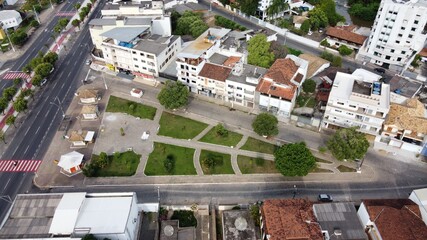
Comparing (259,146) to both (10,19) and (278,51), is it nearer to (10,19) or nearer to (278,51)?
(278,51)

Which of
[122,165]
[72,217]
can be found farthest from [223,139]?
[72,217]

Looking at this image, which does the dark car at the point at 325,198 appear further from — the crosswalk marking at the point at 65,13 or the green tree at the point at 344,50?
the crosswalk marking at the point at 65,13

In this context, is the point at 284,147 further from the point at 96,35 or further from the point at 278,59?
the point at 96,35

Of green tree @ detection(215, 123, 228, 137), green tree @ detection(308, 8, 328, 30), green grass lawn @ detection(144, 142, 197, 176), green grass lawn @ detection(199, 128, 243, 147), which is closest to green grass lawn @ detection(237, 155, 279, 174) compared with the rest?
green grass lawn @ detection(199, 128, 243, 147)

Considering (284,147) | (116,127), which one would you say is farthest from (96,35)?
(284,147)

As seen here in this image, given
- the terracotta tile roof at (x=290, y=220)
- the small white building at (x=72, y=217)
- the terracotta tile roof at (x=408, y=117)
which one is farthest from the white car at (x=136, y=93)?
the terracotta tile roof at (x=408, y=117)

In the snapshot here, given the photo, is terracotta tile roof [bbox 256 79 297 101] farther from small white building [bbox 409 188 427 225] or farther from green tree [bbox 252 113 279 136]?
small white building [bbox 409 188 427 225]
